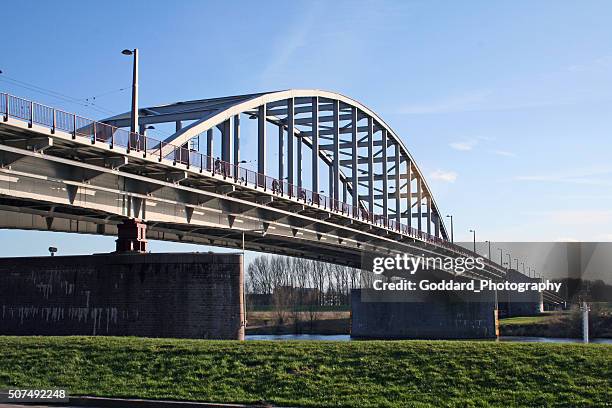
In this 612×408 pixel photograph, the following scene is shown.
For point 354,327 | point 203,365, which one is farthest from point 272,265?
point 203,365

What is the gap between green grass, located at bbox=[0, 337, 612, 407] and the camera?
14531 millimetres

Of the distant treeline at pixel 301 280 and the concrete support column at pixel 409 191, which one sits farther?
the distant treeline at pixel 301 280

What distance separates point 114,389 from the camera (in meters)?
16.1

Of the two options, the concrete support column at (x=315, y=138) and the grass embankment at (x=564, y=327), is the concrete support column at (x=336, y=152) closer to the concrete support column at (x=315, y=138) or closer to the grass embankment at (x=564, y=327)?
the concrete support column at (x=315, y=138)

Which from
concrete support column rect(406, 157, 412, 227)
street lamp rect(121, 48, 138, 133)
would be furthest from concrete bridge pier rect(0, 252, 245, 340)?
concrete support column rect(406, 157, 412, 227)

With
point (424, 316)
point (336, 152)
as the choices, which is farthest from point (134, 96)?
point (424, 316)

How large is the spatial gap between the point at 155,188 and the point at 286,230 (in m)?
15.9

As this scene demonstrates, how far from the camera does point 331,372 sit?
53.6 feet

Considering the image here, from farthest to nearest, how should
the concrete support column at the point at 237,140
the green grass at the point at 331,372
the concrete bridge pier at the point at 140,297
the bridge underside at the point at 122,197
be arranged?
1. the concrete support column at the point at 237,140
2. the concrete bridge pier at the point at 140,297
3. the bridge underside at the point at 122,197
4. the green grass at the point at 331,372

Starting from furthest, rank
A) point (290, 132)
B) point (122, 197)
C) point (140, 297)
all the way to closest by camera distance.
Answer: point (290, 132) → point (122, 197) → point (140, 297)

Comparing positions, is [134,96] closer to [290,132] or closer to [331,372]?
[331,372]

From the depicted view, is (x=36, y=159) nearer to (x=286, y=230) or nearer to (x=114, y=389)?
(x=114, y=389)

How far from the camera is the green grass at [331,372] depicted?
14531mm

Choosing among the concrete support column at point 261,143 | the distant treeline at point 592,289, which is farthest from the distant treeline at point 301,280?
the concrete support column at point 261,143
